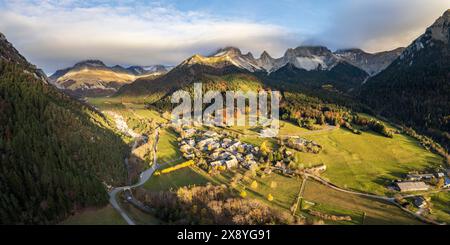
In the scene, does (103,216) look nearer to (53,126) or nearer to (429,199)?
(53,126)

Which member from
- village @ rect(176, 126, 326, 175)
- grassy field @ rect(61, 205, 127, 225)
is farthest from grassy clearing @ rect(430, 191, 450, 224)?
grassy field @ rect(61, 205, 127, 225)

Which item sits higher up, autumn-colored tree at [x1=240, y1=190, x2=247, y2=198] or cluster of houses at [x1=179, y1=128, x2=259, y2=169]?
cluster of houses at [x1=179, y1=128, x2=259, y2=169]

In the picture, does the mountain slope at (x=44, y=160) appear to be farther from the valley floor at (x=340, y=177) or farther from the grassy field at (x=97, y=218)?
the valley floor at (x=340, y=177)

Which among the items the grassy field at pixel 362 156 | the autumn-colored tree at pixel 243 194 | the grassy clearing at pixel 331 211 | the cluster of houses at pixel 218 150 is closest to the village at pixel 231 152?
the cluster of houses at pixel 218 150

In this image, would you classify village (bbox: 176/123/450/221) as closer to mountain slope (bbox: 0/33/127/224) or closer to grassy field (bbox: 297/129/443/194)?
grassy field (bbox: 297/129/443/194)

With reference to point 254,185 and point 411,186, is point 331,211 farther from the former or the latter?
point 411,186
